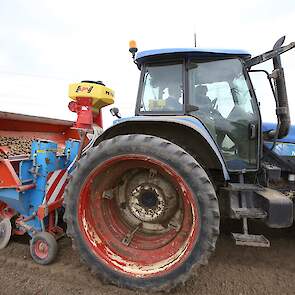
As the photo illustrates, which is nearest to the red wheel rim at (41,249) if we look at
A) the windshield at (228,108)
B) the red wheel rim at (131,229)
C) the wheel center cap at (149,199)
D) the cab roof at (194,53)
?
the red wheel rim at (131,229)

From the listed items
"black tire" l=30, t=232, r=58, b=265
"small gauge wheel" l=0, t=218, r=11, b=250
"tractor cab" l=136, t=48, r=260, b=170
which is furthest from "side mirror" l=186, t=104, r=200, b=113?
"small gauge wheel" l=0, t=218, r=11, b=250

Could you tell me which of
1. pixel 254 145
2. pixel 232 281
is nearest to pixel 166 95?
pixel 254 145

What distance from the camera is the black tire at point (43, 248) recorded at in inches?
103

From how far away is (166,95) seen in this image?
107 inches

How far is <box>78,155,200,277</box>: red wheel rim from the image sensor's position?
2.20 metres

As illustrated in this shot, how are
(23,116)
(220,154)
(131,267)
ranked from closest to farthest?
(131,267) → (220,154) → (23,116)

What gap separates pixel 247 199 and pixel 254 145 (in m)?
0.49

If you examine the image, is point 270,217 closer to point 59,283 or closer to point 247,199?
point 247,199

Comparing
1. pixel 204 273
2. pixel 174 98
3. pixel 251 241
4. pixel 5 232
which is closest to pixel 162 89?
pixel 174 98

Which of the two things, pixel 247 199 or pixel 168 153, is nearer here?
pixel 168 153

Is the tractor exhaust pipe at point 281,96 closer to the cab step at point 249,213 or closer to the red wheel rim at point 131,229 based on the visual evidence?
the cab step at point 249,213

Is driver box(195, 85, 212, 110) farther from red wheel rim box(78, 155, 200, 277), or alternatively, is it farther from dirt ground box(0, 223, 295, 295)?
dirt ground box(0, 223, 295, 295)

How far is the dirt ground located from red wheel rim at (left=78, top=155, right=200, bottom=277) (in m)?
0.20

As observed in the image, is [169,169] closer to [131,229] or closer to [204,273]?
[131,229]
